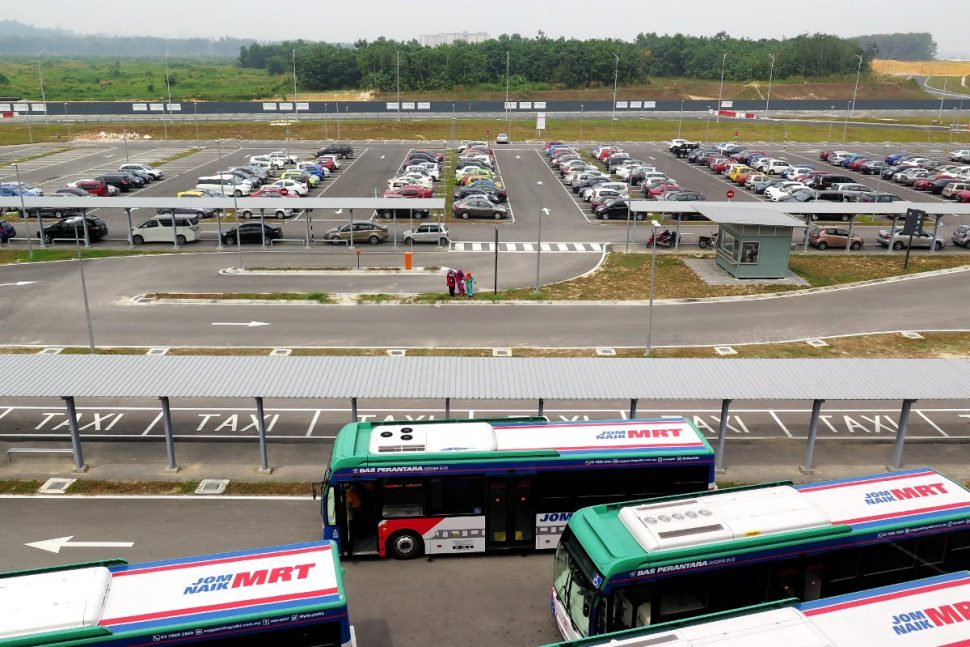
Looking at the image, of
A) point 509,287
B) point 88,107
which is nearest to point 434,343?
point 509,287

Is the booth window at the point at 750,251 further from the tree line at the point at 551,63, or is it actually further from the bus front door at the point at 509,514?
the tree line at the point at 551,63

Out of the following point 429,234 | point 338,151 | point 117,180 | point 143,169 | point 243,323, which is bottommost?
point 243,323

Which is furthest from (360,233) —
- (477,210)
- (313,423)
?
(313,423)

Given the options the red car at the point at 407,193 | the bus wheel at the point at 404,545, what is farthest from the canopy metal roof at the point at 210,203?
the bus wheel at the point at 404,545

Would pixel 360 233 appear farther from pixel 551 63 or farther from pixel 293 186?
pixel 551 63

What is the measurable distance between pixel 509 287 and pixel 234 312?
14091mm

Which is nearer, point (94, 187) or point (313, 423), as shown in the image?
point (313, 423)

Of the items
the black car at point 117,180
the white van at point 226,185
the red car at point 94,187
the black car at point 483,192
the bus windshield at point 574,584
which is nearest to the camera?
Result: the bus windshield at point 574,584

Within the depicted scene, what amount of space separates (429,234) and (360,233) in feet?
14.8

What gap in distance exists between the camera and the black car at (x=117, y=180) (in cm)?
6444

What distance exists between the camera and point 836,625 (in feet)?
39.8

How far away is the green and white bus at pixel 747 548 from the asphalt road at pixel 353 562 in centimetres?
159

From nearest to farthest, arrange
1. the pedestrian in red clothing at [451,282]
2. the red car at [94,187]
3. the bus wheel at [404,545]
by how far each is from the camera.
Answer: the bus wheel at [404,545] < the pedestrian in red clothing at [451,282] < the red car at [94,187]

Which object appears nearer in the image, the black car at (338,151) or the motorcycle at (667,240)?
the motorcycle at (667,240)
